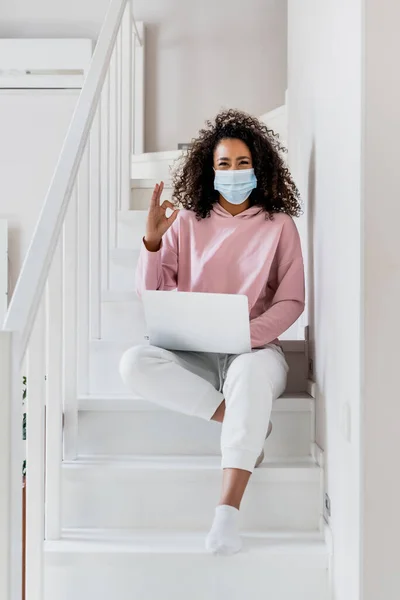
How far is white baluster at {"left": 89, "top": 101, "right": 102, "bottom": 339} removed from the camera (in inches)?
82.7

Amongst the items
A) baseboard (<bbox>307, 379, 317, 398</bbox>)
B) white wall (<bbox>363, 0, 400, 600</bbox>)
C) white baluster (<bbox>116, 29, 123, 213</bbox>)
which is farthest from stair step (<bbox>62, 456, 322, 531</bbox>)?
white baluster (<bbox>116, 29, 123, 213</bbox>)

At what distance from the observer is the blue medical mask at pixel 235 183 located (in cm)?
199

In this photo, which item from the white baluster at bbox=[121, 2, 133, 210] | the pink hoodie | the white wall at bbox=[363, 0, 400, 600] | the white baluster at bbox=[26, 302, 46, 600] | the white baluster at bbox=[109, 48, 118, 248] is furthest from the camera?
the white baluster at bbox=[121, 2, 133, 210]

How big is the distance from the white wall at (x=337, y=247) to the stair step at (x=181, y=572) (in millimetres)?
76

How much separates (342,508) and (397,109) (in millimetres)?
725

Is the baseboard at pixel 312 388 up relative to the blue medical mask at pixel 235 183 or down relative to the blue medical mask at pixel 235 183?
down

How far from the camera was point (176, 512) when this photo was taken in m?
1.72

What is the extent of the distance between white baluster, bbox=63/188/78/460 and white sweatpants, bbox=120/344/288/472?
14cm

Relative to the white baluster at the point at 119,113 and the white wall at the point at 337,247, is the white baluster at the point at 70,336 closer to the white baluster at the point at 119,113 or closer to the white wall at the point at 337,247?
the white wall at the point at 337,247

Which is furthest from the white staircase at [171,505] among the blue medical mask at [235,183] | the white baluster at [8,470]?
the white baluster at [8,470]

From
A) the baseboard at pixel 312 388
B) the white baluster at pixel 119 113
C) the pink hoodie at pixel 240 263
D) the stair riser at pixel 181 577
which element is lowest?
the stair riser at pixel 181 577

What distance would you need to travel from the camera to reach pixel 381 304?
1.27 metres

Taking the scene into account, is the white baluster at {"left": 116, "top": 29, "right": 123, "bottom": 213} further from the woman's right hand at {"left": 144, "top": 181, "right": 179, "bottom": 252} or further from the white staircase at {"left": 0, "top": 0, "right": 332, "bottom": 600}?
the woman's right hand at {"left": 144, "top": 181, "right": 179, "bottom": 252}

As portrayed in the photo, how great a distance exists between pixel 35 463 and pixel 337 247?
2.35ft
